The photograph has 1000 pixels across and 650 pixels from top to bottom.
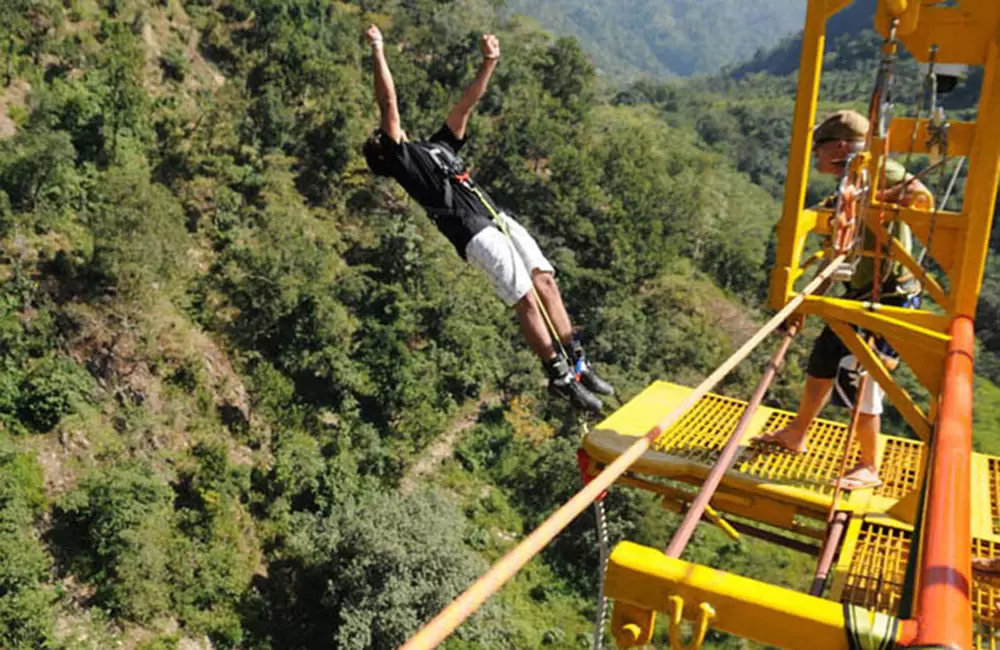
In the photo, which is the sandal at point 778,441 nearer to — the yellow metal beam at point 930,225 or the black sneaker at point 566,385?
the black sneaker at point 566,385

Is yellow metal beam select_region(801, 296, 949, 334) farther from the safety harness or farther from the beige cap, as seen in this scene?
the safety harness

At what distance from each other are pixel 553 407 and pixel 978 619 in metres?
22.1

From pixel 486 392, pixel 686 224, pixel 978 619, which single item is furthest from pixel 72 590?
A: pixel 686 224

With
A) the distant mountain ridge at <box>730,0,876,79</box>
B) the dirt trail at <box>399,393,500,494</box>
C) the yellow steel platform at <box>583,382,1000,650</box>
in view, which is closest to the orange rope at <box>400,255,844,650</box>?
the yellow steel platform at <box>583,382,1000,650</box>

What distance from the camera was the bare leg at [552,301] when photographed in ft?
12.1

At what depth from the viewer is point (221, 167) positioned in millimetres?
23109

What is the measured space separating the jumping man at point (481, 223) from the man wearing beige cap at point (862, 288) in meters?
0.95

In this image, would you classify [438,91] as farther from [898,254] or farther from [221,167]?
[898,254]

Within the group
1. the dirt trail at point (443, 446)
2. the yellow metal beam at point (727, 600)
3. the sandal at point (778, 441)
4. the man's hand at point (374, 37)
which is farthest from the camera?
the dirt trail at point (443, 446)

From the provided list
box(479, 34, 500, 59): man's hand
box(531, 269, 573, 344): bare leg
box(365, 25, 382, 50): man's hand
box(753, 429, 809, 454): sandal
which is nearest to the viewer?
box(365, 25, 382, 50): man's hand

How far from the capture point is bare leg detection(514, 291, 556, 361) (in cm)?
355

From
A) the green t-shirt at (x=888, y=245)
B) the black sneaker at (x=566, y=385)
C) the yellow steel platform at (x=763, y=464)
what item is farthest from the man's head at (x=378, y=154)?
the green t-shirt at (x=888, y=245)

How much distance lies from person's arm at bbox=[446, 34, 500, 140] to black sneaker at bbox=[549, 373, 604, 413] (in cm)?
116

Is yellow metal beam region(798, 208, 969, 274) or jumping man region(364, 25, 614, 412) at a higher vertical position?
yellow metal beam region(798, 208, 969, 274)
